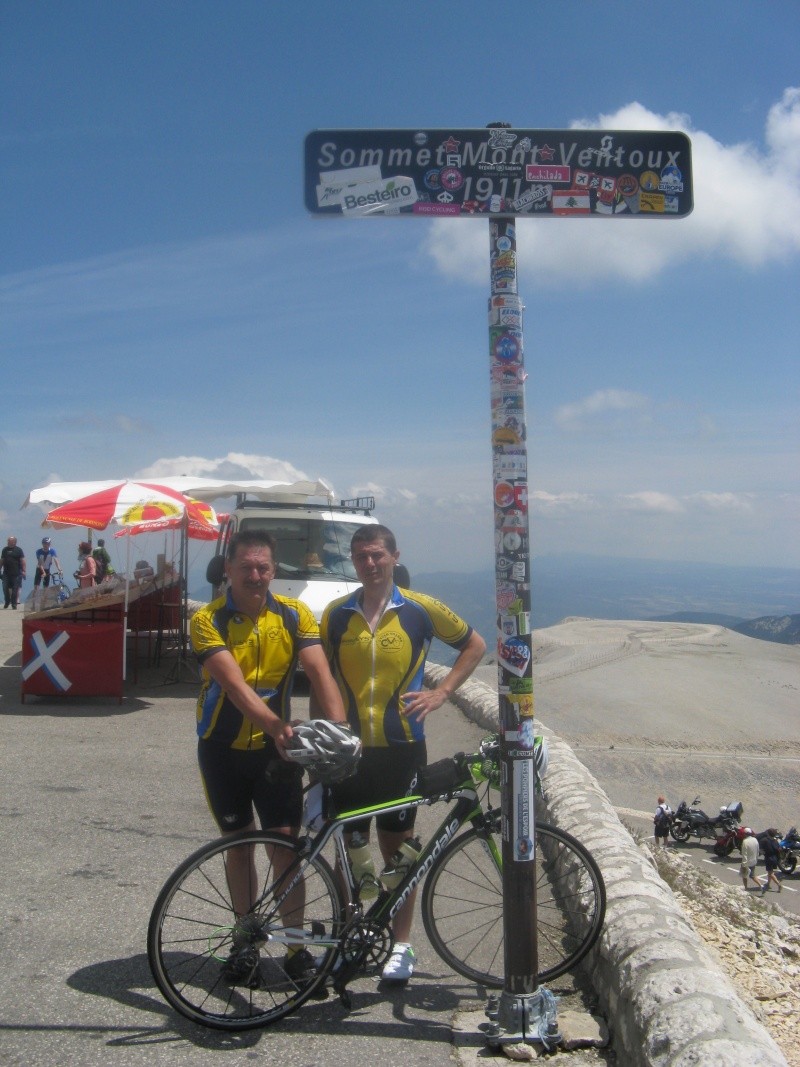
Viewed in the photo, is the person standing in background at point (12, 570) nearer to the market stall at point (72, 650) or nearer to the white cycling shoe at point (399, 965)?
the market stall at point (72, 650)

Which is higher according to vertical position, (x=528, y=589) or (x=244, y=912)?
(x=528, y=589)

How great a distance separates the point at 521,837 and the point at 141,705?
8.85 metres

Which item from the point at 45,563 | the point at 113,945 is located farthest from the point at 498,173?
the point at 45,563

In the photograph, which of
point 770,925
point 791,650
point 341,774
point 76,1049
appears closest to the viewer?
point 76,1049

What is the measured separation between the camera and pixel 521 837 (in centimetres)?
351

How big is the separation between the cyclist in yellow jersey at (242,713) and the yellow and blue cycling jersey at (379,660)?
19 cm

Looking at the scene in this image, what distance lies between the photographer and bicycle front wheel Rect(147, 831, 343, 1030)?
367cm

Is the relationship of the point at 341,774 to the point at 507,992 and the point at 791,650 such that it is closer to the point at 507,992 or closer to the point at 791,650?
the point at 507,992

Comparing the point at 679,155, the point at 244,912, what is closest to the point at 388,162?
the point at 679,155

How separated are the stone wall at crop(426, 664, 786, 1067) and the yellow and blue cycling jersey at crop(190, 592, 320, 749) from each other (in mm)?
1734

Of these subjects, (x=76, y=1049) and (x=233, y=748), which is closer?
(x=76, y=1049)

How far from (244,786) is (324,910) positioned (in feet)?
2.00

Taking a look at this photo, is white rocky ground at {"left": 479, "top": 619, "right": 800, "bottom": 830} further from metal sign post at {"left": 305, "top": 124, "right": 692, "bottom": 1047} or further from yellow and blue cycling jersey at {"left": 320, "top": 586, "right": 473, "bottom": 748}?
metal sign post at {"left": 305, "top": 124, "right": 692, "bottom": 1047}

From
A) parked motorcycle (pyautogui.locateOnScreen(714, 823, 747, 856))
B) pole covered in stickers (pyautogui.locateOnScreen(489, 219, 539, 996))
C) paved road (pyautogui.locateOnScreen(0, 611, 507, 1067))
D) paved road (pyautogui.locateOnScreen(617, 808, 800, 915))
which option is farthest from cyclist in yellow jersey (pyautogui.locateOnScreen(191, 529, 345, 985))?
parked motorcycle (pyautogui.locateOnScreen(714, 823, 747, 856))
